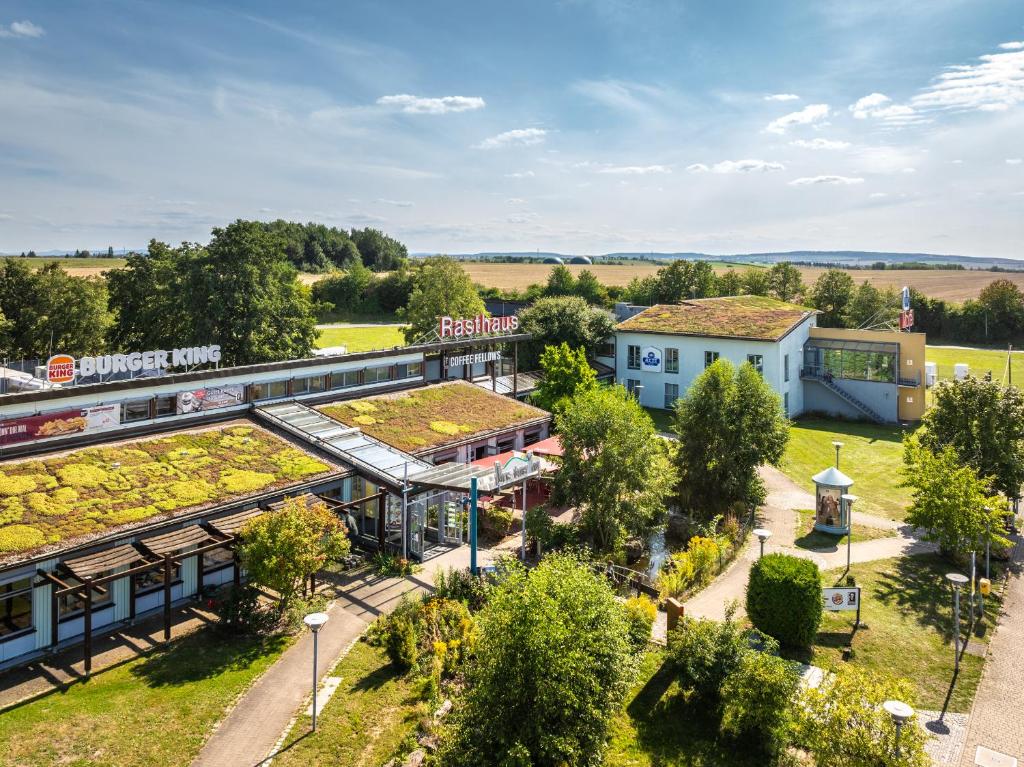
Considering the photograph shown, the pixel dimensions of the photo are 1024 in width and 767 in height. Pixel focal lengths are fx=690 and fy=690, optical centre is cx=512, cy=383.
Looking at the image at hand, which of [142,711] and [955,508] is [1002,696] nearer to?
[955,508]

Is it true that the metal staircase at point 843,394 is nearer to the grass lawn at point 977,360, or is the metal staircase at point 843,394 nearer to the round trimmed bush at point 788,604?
the grass lawn at point 977,360

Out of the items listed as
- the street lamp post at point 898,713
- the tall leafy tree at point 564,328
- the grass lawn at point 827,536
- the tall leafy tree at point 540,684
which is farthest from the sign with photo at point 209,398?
the tall leafy tree at point 564,328

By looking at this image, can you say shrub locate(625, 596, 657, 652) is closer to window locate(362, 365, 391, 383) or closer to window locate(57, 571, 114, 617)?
window locate(57, 571, 114, 617)

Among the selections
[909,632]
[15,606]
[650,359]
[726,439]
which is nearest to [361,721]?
[15,606]

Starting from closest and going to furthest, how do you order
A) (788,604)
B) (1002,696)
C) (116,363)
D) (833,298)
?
(1002,696) → (788,604) → (116,363) → (833,298)

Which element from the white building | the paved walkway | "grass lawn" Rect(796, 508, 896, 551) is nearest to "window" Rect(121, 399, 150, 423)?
"grass lawn" Rect(796, 508, 896, 551)

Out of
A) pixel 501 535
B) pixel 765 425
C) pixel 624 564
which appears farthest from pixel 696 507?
pixel 501 535
